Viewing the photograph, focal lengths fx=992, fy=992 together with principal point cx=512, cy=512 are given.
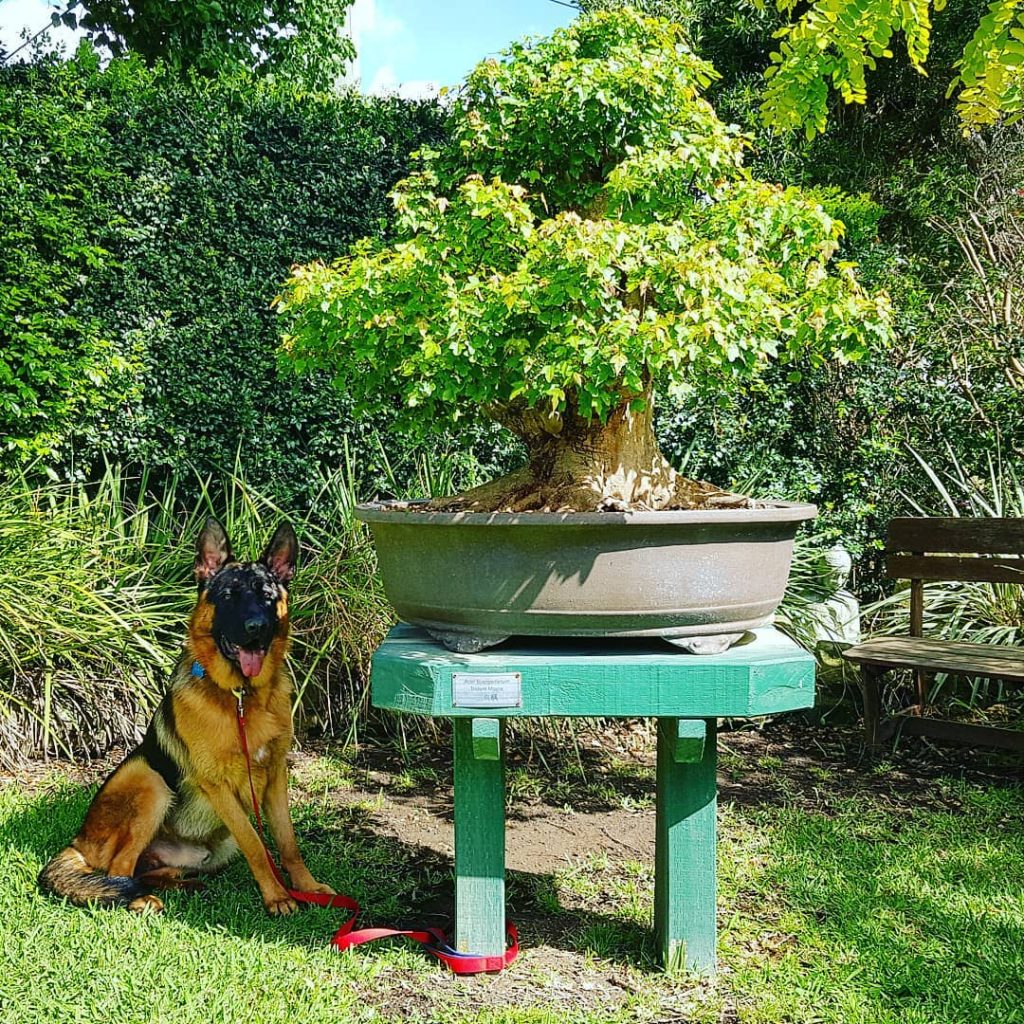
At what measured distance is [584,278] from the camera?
2264 mm

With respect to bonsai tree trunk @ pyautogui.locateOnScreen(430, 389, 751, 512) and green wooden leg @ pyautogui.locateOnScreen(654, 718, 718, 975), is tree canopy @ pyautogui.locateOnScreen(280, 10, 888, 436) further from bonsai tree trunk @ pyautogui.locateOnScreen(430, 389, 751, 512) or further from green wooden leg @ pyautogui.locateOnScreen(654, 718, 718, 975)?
green wooden leg @ pyautogui.locateOnScreen(654, 718, 718, 975)

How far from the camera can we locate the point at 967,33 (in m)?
7.73

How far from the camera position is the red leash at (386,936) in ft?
8.66

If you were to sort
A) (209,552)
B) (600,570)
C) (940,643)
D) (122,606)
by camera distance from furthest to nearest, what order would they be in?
(940,643), (122,606), (209,552), (600,570)

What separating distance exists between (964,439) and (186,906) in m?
5.26

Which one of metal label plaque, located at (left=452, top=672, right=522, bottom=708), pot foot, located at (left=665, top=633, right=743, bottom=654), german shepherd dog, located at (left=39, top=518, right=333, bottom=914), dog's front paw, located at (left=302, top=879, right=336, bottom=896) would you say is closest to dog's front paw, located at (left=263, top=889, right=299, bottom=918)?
german shepherd dog, located at (left=39, top=518, right=333, bottom=914)

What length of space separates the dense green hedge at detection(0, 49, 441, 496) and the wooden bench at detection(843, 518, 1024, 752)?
3042 millimetres

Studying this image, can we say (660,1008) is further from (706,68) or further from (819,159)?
(819,159)

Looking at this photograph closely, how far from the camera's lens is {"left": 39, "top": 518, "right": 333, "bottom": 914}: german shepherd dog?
2932mm

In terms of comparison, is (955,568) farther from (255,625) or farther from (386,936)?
(255,625)

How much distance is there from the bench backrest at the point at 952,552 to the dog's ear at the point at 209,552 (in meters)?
3.52

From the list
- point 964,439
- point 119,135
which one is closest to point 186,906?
point 119,135

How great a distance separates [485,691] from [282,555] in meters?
0.99

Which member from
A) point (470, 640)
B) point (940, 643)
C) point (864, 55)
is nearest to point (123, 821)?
point (470, 640)
